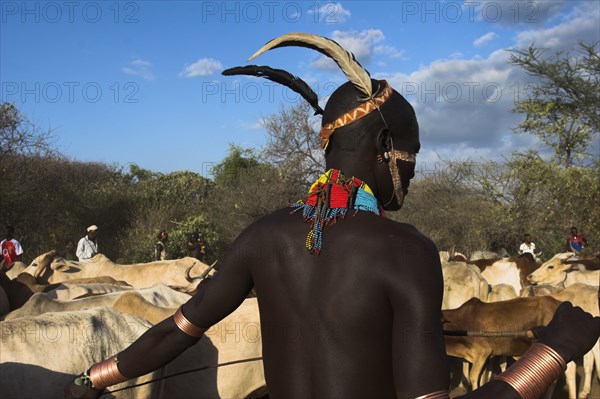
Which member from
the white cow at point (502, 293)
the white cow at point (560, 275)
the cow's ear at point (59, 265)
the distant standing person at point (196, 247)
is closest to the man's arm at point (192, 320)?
the cow's ear at point (59, 265)

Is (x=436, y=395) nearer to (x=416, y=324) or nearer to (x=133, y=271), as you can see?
(x=416, y=324)

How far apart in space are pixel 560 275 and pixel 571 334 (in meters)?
13.4

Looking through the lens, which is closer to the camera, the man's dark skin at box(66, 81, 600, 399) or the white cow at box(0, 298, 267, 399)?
the man's dark skin at box(66, 81, 600, 399)

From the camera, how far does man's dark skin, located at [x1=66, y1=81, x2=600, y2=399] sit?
1.85 m

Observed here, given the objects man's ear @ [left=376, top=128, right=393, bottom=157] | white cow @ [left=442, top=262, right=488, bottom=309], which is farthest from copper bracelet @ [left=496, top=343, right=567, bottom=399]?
white cow @ [left=442, top=262, right=488, bottom=309]

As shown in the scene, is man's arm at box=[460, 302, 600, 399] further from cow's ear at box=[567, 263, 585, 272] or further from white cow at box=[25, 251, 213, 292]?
cow's ear at box=[567, 263, 585, 272]

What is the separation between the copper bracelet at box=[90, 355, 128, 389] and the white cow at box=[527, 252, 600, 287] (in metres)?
13.4

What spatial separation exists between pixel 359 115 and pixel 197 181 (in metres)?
31.1

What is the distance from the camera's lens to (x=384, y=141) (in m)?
2.23

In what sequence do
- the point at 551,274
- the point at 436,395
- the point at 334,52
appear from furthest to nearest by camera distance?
1. the point at 551,274
2. the point at 334,52
3. the point at 436,395

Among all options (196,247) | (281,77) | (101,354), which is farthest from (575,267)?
(281,77)

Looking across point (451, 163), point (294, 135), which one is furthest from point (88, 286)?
point (451, 163)

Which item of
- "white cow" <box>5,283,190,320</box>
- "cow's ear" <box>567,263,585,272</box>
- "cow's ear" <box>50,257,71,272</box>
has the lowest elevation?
"white cow" <box>5,283,190,320</box>

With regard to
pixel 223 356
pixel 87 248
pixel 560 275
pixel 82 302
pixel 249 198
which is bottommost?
pixel 223 356
